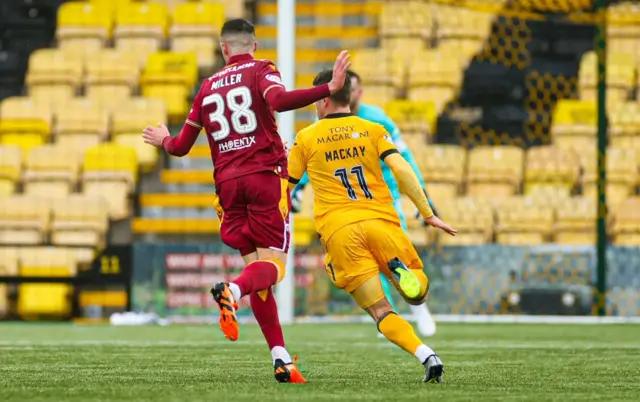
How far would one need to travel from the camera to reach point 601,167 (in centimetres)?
1209

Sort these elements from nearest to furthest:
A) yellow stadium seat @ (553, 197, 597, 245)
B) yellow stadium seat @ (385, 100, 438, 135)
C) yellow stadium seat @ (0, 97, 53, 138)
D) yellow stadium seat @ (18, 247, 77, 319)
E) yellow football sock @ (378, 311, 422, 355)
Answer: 1. yellow football sock @ (378, 311, 422, 355)
2. yellow stadium seat @ (18, 247, 77, 319)
3. yellow stadium seat @ (553, 197, 597, 245)
4. yellow stadium seat @ (385, 100, 438, 135)
5. yellow stadium seat @ (0, 97, 53, 138)

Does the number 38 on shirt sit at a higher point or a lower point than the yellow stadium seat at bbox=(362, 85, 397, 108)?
lower

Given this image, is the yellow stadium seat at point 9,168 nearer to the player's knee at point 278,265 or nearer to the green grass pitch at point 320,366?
the green grass pitch at point 320,366

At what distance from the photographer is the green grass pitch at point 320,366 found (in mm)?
4480

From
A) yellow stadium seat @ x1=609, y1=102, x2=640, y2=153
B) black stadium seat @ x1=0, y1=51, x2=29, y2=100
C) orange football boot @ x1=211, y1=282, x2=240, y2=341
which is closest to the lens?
orange football boot @ x1=211, y1=282, x2=240, y2=341

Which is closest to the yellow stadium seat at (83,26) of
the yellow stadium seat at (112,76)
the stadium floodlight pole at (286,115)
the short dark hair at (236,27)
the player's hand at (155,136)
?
the yellow stadium seat at (112,76)

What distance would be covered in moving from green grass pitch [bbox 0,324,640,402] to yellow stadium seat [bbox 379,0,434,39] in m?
6.32

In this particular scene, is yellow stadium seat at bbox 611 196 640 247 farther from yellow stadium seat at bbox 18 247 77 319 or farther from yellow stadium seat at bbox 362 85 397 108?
yellow stadium seat at bbox 18 247 77 319

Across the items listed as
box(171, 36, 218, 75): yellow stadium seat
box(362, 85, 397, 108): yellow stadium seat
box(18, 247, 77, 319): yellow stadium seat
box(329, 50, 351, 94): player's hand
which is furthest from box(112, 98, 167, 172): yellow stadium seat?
box(329, 50, 351, 94): player's hand

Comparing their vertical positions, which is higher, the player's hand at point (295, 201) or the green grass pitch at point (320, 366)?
the player's hand at point (295, 201)

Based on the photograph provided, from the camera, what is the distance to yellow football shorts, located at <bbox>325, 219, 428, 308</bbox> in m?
5.22

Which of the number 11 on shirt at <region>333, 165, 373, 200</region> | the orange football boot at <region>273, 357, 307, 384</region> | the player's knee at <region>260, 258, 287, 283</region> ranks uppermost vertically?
the number 11 on shirt at <region>333, 165, 373, 200</region>

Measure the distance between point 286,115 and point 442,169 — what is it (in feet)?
11.6

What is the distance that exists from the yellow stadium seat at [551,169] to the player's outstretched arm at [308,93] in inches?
357
